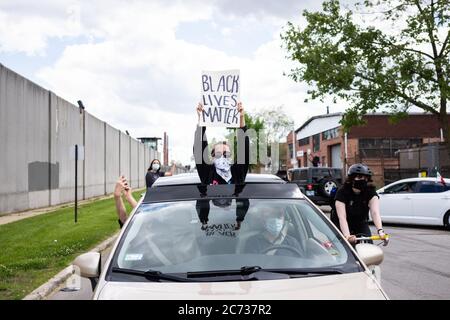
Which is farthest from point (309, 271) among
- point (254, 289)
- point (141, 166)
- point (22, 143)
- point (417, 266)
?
point (141, 166)

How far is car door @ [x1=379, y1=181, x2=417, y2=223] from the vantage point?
16.0m

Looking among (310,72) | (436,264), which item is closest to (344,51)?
(310,72)

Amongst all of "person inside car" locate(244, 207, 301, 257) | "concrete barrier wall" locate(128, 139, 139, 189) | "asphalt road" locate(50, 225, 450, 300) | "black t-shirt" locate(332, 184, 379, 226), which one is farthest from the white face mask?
"concrete barrier wall" locate(128, 139, 139, 189)

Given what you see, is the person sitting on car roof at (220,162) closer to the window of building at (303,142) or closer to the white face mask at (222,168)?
the white face mask at (222,168)

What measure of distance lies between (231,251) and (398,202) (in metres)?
13.6

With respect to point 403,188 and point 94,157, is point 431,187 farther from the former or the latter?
point 94,157

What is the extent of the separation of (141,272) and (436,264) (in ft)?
24.6

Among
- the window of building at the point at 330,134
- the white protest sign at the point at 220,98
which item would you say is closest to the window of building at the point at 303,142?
the window of building at the point at 330,134

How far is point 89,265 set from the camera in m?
3.58

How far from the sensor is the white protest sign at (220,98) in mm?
6871

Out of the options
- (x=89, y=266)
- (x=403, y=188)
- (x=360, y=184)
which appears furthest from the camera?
(x=403, y=188)

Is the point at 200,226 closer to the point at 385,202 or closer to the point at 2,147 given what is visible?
the point at 385,202

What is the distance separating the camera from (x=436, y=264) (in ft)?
31.0

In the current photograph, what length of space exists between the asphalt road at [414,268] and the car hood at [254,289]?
3853 millimetres
